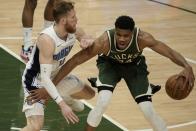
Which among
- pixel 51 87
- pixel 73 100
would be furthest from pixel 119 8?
pixel 51 87

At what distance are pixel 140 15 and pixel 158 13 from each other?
1.72ft

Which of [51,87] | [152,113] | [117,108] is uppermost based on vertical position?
[51,87]

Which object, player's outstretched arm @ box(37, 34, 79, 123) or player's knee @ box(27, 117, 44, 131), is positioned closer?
player's outstretched arm @ box(37, 34, 79, 123)

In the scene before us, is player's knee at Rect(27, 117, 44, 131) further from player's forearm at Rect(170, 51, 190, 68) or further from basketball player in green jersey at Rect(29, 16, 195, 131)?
player's forearm at Rect(170, 51, 190, 68)

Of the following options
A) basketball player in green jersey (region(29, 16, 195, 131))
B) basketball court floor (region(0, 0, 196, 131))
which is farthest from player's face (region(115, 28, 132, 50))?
basketball court floor (region(0, 0, 196, 131))

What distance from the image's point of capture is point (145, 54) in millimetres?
10617

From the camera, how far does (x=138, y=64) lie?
23.0 ft

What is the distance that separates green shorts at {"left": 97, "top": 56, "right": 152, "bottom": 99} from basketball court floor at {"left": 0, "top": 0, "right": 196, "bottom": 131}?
86 centimetres

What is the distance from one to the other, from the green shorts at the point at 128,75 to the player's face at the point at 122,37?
31 cm

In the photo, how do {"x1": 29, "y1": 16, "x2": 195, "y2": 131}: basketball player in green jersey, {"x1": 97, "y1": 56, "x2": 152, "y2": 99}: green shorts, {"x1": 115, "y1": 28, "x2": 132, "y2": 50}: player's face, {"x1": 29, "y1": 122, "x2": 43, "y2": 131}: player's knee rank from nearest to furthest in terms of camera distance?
{"x1": 29, "y1": 122, "x2": 43, "y2": 131}: player's knee
{"x1": 115, "y1": 28, "x2": 132, "y2": 50}: player's face
{"x1": 29, "y1": 16, "x2": 195, "y2": 131}: basketball player in green jersey
{"x1": 97, "y1": 56, "x2": 152, "y2": 99}: green shorts

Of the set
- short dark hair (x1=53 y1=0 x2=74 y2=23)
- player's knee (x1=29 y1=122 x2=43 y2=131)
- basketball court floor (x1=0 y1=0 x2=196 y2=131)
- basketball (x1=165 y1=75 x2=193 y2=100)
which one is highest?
short dark hair (x1=53 y1=0 x2=74 y2=23)

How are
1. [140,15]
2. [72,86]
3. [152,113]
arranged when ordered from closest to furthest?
[152,113] < [72,86] < [140,15]

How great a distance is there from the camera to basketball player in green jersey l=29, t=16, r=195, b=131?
666cm

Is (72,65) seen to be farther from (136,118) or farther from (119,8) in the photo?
(119,8)
